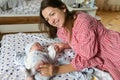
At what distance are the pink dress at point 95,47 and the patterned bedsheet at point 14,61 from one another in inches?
2.4

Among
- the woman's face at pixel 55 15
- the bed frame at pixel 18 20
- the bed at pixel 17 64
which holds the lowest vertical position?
the bed at pixel 17 64

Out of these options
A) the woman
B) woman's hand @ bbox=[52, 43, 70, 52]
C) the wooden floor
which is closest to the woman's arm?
the woman

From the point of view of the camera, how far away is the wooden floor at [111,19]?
11.3 ft

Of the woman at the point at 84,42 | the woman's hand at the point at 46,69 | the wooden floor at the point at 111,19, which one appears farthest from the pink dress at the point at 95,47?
the wooden floor at the point at 111,19

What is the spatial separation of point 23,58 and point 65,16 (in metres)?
0.48

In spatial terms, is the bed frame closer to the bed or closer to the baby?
the bed

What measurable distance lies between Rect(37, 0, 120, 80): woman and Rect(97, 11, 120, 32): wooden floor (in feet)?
6.93

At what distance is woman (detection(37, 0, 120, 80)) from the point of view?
4.08 feet

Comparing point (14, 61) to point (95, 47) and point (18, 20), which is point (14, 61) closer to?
point (95, 47)

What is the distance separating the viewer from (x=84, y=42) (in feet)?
4.00

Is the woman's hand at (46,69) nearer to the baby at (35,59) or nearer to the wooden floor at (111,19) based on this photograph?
the baby at (35,59)

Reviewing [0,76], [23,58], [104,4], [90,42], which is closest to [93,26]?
[90,42]

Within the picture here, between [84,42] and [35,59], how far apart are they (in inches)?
14.4

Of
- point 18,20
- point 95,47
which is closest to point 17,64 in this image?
point 95,47
